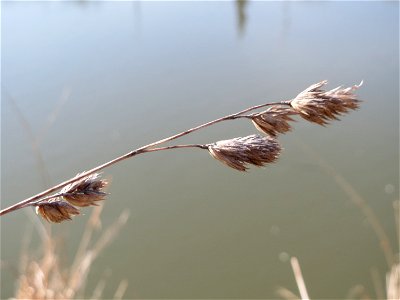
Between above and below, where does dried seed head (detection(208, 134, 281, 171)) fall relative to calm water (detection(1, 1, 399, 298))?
above

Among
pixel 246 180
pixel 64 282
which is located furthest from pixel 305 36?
pixel 64 282

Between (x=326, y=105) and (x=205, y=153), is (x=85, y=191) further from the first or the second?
(x=205, y=153)

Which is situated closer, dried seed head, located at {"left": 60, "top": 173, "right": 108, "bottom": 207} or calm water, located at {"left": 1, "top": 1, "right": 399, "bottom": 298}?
dried seed head, located at {"left": 60, "top": 173, "right": 108, "bottom": 207}

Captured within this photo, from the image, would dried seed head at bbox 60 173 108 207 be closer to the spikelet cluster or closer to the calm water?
the spikelet cluster

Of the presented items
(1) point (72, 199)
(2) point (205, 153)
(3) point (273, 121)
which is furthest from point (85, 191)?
(2) point (205, 153)

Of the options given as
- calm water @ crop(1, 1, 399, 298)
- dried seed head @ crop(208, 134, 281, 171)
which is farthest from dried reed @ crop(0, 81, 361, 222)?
calm water @ crop(1, 1, 399, 298)

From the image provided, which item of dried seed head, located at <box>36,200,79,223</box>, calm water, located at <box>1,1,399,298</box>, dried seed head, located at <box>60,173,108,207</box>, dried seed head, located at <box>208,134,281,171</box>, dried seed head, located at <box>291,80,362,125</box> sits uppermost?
dried seed head, located at <box>291,80,362,125</box>

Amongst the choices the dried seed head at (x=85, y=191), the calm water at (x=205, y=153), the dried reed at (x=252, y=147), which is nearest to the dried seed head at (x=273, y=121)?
the dried reed at (x=252, y=147)
